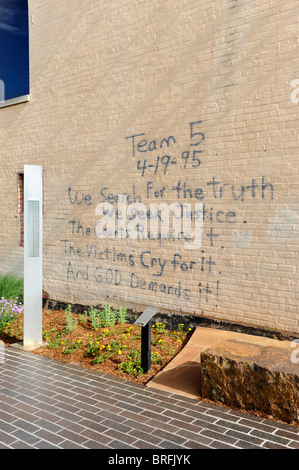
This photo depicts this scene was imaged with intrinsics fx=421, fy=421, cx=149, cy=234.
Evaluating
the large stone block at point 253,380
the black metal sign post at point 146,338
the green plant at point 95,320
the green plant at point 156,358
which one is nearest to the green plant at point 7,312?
the green plant at point 95,320

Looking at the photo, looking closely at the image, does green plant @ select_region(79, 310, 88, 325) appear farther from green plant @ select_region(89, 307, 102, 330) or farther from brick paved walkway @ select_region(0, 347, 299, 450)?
brick paved walkway @ select_region(0, 347, 299, 450)

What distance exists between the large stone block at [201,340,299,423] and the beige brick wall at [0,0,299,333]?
1.45m

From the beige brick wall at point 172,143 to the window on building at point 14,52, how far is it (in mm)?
351

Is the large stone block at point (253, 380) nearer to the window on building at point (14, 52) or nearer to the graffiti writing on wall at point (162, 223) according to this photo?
the graffiti writing on wall at point (162, 223)

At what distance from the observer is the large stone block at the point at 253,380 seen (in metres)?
→ 3.86

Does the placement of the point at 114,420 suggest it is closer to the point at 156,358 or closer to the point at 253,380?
the point at 253,380

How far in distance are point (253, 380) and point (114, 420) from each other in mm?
1370

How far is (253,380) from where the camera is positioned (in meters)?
4.01

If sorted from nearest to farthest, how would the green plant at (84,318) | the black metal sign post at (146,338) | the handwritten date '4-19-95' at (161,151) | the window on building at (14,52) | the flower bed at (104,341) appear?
the black metal sign post at (146,338) → the flower bed at (104,341) → the handwritten date '4-19-95' at (161,151) → the green plant at (84,318) → the window on building at (14,52)

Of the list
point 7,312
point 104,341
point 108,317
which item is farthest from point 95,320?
point 7,312

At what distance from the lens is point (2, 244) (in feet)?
32.0

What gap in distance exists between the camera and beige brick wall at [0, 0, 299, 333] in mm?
5523
